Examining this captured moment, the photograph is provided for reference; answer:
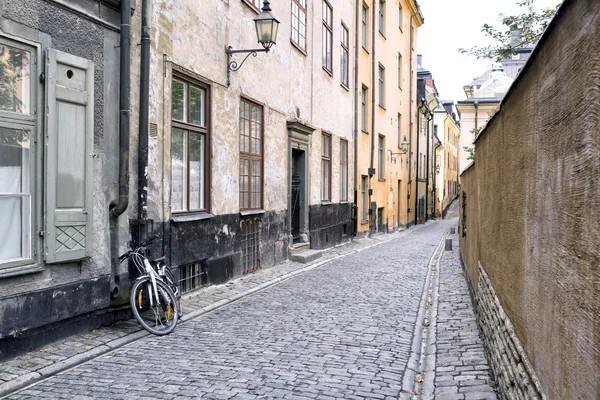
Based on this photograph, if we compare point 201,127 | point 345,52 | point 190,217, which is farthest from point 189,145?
point 345,52

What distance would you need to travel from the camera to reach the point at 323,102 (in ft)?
55.1

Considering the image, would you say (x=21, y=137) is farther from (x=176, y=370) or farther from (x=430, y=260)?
(x=430, y=260)

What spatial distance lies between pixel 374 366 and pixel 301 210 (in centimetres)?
987

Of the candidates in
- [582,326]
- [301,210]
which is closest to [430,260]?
[301,210]

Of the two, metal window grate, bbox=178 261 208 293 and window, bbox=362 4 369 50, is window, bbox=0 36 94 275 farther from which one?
window, bbox=362 4 369 50

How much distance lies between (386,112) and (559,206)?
2450 cm

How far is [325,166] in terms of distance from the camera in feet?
57.6

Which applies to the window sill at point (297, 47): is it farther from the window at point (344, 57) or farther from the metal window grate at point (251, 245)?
the metal window grate at point (251, 245)

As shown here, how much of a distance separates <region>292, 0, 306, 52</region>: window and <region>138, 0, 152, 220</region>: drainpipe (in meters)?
7.00

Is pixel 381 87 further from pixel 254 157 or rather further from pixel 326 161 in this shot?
pixel 254 157

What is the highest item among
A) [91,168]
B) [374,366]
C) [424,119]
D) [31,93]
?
[424,119]

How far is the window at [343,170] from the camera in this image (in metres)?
19.4

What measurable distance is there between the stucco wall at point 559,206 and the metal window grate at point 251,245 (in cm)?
722

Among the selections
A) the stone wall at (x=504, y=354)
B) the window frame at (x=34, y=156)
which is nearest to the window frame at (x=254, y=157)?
the window frame at (x=34, y=156)
